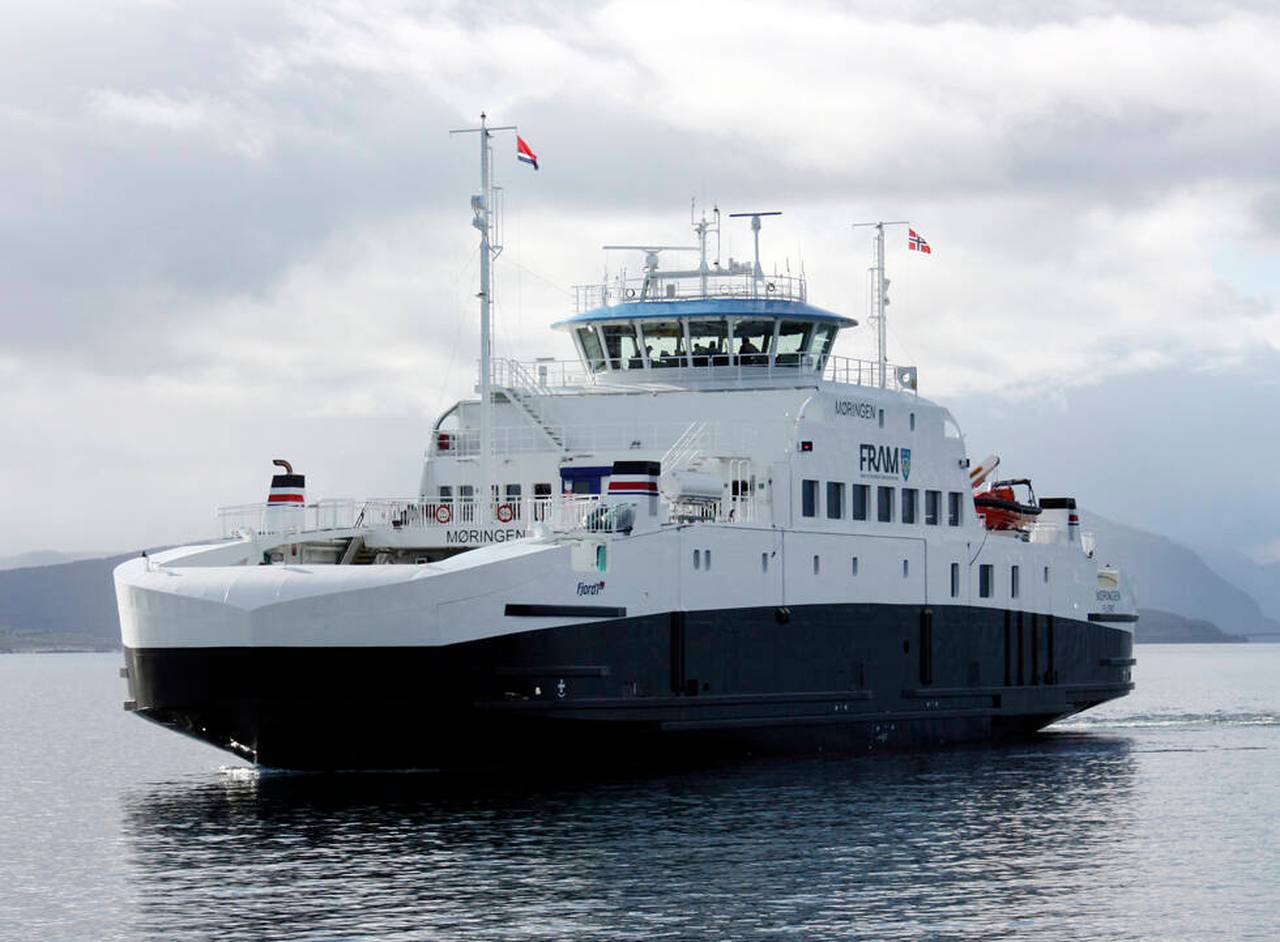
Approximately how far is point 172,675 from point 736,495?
10.2m

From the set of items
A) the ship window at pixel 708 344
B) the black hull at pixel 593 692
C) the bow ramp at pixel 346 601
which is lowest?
the black hull at pixel 593 692

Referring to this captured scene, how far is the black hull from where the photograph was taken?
95.5ft

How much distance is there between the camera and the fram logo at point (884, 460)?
1470 inches

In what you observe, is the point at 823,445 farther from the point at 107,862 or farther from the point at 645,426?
the point at 107,862

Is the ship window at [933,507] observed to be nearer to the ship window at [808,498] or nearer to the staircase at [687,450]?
the ship window at [808,498]

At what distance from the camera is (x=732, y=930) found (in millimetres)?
20594

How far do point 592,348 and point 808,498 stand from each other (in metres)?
6.39

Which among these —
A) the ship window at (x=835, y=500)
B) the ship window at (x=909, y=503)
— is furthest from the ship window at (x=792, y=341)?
the ship window at (x=835, y=500)

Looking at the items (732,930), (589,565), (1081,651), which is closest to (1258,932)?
(732,930)

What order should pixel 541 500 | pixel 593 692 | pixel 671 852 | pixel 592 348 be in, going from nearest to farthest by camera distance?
pixel 671 852 → pixel 593 692 → pixel 541 500 → pixel 592 348

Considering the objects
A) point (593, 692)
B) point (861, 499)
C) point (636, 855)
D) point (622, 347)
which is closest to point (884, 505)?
point (861, 499)

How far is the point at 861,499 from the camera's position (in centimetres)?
3738

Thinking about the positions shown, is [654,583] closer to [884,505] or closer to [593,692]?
[593,692]

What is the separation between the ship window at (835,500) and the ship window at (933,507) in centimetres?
311
